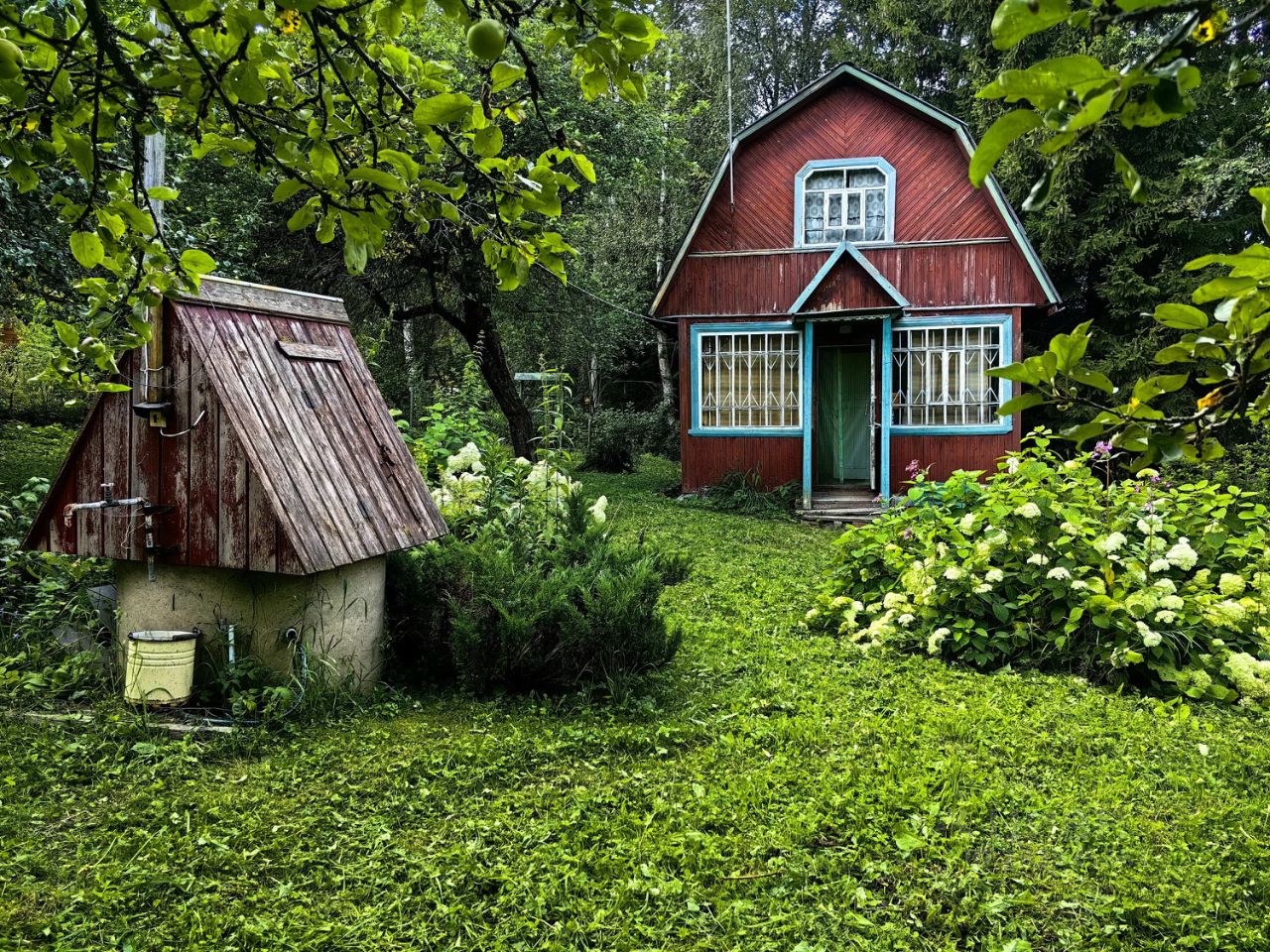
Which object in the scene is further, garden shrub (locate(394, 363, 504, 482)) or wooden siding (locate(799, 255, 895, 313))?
wooden siding (locate(799, 255, 895, 313))

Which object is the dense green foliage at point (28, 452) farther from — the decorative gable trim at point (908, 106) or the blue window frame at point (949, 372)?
the blue window frame at point (949, 372)

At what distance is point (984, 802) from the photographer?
353 centimetres

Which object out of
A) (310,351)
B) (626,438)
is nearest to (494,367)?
(626,438)

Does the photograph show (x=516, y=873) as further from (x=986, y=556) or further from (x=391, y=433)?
(x=986, y=556)

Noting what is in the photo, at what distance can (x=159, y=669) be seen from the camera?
4.20 metres

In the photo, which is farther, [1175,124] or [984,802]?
[1175,124]

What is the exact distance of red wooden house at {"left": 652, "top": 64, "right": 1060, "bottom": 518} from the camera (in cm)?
1302

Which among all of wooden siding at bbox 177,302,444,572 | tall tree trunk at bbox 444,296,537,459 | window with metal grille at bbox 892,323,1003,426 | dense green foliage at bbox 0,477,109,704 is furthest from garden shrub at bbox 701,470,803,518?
dense green foliage at bbox 0,477,109,704

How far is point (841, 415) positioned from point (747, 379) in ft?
6.18

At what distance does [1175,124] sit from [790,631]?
17598mm

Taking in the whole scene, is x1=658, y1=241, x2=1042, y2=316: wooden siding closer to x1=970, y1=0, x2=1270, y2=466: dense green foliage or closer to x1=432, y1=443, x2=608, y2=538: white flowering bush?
x1=432, y1=443, x2=608, y2=538: white flowering bush

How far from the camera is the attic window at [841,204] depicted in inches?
531

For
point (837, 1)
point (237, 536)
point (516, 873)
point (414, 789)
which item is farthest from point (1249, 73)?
point (837, 1)

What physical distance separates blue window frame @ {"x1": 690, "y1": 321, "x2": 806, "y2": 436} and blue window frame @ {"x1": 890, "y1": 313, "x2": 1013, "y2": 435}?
1.59 metres
